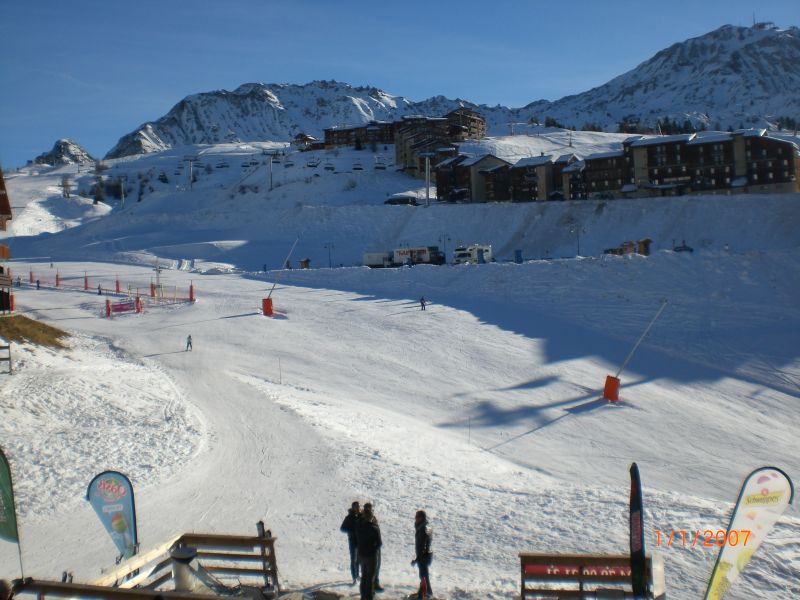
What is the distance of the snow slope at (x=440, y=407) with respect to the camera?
11.8 metres

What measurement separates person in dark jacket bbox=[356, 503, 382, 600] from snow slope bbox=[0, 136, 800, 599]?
0.85 meters

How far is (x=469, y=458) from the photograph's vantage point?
17688 millimetres

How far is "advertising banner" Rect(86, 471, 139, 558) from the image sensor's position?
8211 mm

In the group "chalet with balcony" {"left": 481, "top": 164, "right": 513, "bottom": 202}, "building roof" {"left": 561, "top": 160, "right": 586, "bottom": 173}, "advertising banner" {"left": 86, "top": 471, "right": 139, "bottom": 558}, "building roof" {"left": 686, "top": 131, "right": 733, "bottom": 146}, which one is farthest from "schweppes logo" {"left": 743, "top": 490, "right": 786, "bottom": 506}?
"chalet with balcony" {"left": 481, "top": 164, "right": 513, "bottom": 202}

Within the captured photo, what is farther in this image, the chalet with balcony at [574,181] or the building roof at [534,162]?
the building roof at [534,162]

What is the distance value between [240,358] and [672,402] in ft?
56.1

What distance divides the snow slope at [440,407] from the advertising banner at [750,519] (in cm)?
303

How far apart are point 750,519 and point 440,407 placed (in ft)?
55.9

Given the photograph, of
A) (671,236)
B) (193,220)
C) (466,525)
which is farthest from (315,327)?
(193,220)

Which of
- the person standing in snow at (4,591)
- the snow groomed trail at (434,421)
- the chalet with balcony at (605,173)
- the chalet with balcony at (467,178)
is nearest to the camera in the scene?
the person standing in snow at (4,591)

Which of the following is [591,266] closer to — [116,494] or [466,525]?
[466,525]

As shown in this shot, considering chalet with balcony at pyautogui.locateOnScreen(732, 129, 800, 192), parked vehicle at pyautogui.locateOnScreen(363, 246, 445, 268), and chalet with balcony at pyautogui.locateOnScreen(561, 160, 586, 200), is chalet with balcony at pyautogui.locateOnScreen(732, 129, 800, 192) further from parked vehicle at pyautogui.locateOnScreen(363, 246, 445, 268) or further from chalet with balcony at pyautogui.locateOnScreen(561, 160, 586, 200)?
parked vehicle at pyautogui.locateOnScreen(363, 246, 445, 268)
